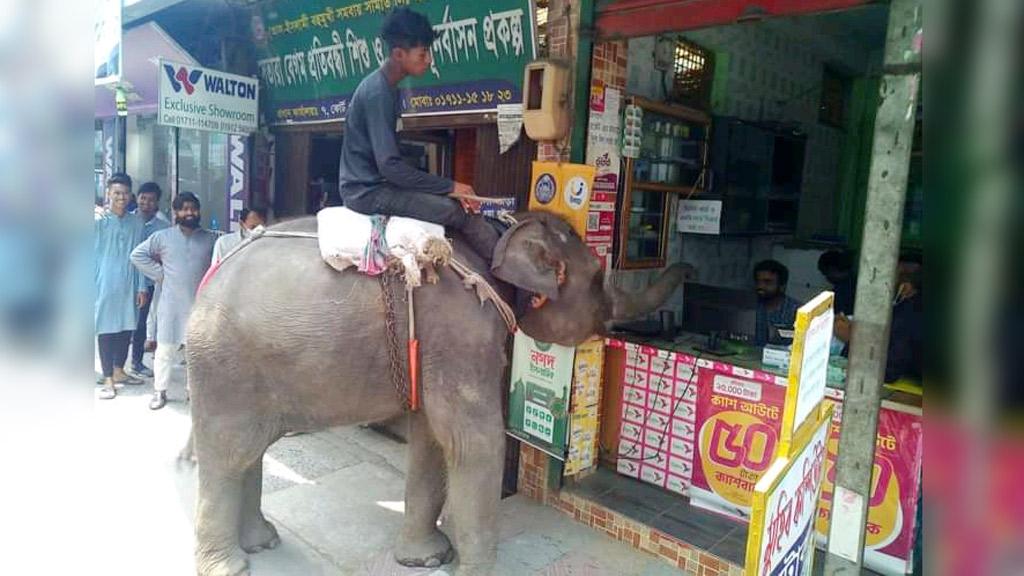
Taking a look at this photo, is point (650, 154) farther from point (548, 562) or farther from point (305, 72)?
point (305, 72)

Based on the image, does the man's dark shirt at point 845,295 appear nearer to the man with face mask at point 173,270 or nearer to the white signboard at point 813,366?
the white signboard at point 813,366

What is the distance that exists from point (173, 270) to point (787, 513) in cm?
588

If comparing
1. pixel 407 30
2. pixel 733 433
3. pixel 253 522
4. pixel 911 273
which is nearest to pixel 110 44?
pixel 407 30

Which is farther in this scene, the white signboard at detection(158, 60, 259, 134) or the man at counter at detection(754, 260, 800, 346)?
the white signboard at detection(158, 60, 259, 134)

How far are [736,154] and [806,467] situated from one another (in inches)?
172

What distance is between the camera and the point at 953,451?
61 centimetres

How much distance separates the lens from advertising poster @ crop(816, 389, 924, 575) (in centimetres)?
362

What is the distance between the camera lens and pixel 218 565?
363 centimetres

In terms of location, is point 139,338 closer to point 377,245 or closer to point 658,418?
point 377,245

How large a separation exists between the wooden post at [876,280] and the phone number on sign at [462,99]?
3.08 meters

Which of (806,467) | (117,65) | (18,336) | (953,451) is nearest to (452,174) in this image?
(117,65)

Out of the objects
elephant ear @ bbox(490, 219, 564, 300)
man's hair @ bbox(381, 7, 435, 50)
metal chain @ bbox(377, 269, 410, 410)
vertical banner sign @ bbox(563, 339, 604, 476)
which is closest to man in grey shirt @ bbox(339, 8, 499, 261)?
man's hair @ bbox(381, 7, 435, 50)

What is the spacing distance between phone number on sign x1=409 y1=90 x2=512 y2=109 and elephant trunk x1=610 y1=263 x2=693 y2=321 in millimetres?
2135

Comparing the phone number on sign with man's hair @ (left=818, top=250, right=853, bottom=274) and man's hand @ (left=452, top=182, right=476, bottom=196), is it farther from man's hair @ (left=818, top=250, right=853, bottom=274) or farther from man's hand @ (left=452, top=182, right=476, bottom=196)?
man's hair @ (left=818, top=250, right=853, bottom=274)
